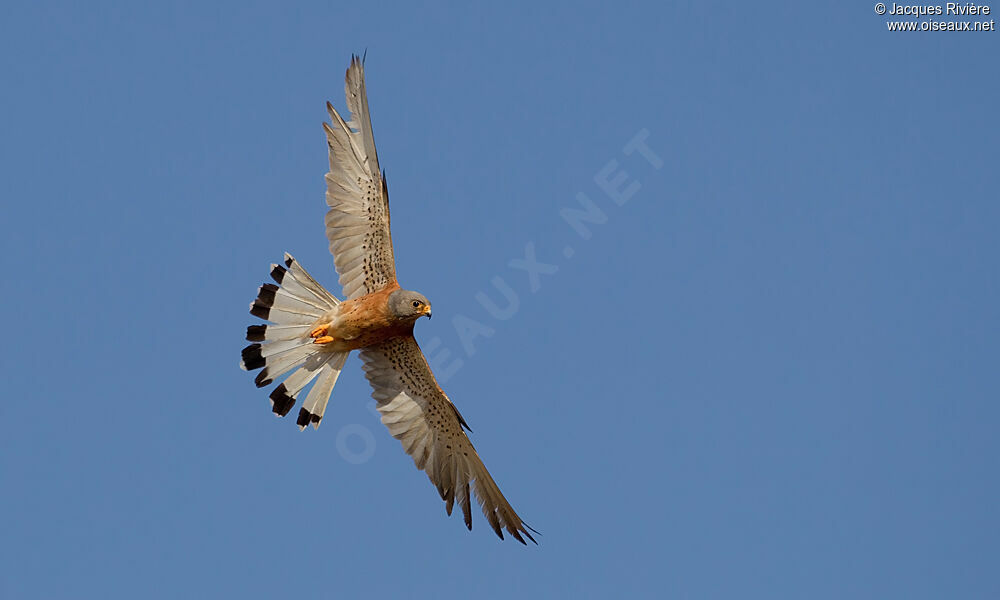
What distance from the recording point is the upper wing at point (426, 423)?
48.6ft

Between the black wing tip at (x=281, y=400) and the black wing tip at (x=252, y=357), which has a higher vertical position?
the black wing tip at (x=252, y=357)

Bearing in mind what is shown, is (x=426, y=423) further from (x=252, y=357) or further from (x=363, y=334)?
(x=252, y=357)

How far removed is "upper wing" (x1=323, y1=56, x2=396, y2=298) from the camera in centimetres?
1419

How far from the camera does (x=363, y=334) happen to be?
14.4 metres

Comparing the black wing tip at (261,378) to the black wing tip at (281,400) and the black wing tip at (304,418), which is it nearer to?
the black wing tip at (281,400)

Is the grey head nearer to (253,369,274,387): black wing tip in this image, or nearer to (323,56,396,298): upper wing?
(323,56,396,298): upper wing

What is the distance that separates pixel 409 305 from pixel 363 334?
922 millimetres

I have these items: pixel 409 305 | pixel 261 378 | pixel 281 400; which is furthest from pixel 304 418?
pixel 409 305

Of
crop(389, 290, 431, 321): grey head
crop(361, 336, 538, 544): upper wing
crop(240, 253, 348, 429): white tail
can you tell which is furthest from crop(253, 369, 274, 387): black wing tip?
crop(389, 290, 431, 321): grey head

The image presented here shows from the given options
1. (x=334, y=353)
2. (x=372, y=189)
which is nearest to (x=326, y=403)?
(x=334, y=353)

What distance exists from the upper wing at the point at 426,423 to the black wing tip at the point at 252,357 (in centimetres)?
137

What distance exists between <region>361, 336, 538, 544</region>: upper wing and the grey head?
2.71 ft

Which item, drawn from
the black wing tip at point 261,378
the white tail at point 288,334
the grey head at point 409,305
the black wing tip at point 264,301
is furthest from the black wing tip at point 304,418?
the grey head at point 409,305

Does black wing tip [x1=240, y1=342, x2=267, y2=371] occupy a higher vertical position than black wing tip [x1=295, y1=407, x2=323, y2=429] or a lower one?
higher
